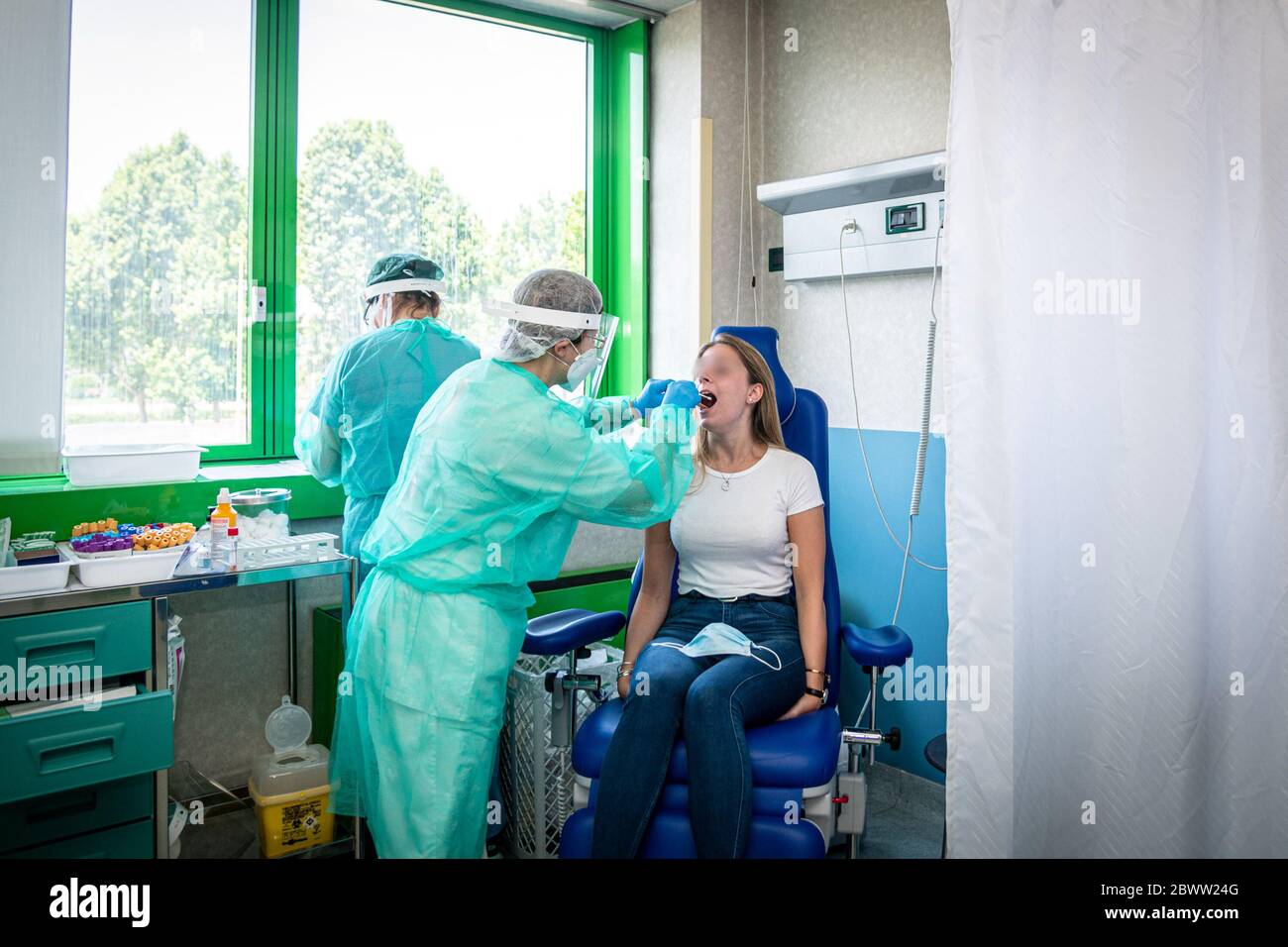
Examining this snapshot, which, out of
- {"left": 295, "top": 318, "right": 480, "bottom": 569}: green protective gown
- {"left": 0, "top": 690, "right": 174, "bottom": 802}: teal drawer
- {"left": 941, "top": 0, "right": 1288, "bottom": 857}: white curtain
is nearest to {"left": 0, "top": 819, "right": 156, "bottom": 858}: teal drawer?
Answer: {"left": 0, "top": 690, "right": 174, "bottom": 802}: teal drawer

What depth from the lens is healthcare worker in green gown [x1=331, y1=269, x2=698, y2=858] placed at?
1.83m

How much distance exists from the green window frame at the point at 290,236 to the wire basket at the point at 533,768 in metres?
0.81

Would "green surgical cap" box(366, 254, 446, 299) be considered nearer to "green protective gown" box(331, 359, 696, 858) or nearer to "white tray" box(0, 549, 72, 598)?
"green protective gown" box(331, 359, 696, 858)

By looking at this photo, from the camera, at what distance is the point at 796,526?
214cm

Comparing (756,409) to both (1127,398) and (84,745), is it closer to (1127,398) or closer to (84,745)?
(1127,398)

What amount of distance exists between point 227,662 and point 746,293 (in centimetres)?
200

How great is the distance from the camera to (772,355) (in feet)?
7.59

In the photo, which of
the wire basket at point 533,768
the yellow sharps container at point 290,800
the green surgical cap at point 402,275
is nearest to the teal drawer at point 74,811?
the yellow sharps container at point 290,800

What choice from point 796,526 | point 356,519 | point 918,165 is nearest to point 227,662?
point 356,519

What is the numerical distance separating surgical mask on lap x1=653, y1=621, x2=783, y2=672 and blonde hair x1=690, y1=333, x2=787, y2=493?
35 cm

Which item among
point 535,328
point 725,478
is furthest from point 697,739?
point 535,328

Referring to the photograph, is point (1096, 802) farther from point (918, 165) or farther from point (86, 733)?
point (86, 733)

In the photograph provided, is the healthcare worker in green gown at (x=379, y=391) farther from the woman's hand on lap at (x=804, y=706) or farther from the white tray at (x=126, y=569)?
the woman's hand on lap at (x=804, y=706)

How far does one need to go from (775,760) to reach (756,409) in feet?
2.76
